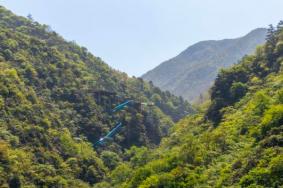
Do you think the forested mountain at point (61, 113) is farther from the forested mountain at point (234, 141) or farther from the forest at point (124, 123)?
the forested mountain at point (234, 141)

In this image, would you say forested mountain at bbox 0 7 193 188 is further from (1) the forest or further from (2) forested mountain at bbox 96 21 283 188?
(2) forested mountain at bbox 96 21 283 188

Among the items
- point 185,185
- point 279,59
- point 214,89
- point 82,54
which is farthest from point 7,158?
point 82,54

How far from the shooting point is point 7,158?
6531 centimetres

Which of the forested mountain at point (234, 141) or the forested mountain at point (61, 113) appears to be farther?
the forested mountain at point (61, 113)

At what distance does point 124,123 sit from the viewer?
108312mm

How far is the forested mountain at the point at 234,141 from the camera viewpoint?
3956cm

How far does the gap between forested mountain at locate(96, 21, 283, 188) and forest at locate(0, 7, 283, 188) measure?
13 cm

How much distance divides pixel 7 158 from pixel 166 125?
61.6m

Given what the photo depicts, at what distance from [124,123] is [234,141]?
57.8 meters

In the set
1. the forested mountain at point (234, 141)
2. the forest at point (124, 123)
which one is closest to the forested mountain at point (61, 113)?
the forest at point (124, 123)

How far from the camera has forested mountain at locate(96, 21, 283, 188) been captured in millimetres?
39562

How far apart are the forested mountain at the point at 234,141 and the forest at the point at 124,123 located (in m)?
0.13

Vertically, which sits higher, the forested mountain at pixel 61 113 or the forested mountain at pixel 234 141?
the forested mountain at pixel 61 113

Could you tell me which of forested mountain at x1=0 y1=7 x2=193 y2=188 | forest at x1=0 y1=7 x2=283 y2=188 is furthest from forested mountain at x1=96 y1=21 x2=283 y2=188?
forested mountain at x1=0 y1=7 x2=193 y2=188
